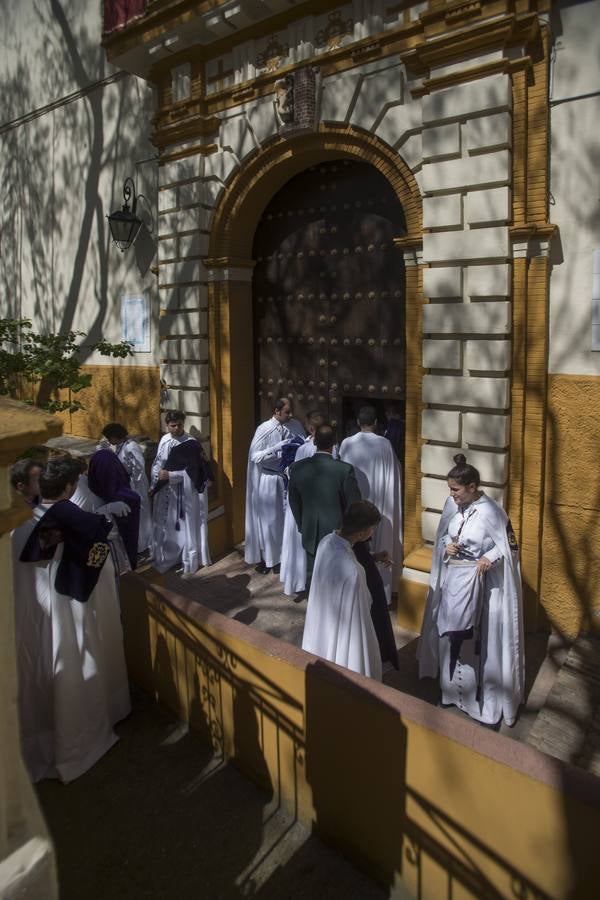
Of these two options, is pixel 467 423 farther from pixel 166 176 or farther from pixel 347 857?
pixel 166 176

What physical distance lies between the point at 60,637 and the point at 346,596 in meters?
1.83

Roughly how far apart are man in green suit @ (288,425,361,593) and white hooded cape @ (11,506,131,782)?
1805 mm

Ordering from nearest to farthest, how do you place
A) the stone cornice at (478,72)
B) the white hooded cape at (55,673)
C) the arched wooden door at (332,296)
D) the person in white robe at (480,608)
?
the white hooded cape at (55,673) < the person in white robe at (480,608) < the stone cornice at (478,72) < the arched wooden door at (332,296)

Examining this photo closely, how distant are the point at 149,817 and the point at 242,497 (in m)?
4.93

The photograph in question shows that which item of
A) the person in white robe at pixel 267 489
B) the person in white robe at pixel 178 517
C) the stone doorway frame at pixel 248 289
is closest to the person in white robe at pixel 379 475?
the stone doorway frame at pixel 248 289

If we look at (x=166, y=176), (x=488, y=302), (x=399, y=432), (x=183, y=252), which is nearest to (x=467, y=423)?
(x=488, y=302)

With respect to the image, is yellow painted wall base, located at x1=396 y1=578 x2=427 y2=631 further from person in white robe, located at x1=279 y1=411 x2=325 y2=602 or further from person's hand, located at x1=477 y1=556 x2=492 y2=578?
person's hand, located at x1=477 y1=556 x2=492 y2=578

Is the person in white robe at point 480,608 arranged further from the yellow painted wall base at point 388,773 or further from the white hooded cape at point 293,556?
the white hooded cape at point 293,556

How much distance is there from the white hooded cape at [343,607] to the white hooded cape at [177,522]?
12.2ft

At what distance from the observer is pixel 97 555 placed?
4230 millimetres

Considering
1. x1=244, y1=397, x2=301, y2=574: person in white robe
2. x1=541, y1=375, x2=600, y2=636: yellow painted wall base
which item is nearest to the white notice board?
x1=244, y1=397, x2=301, y2=574: person in white robe

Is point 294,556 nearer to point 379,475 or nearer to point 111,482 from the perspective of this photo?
point 379,475

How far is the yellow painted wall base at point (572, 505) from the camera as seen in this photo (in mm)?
5512

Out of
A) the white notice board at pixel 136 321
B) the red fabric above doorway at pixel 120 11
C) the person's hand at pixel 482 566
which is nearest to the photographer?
the person's hand at pixel 482 566
